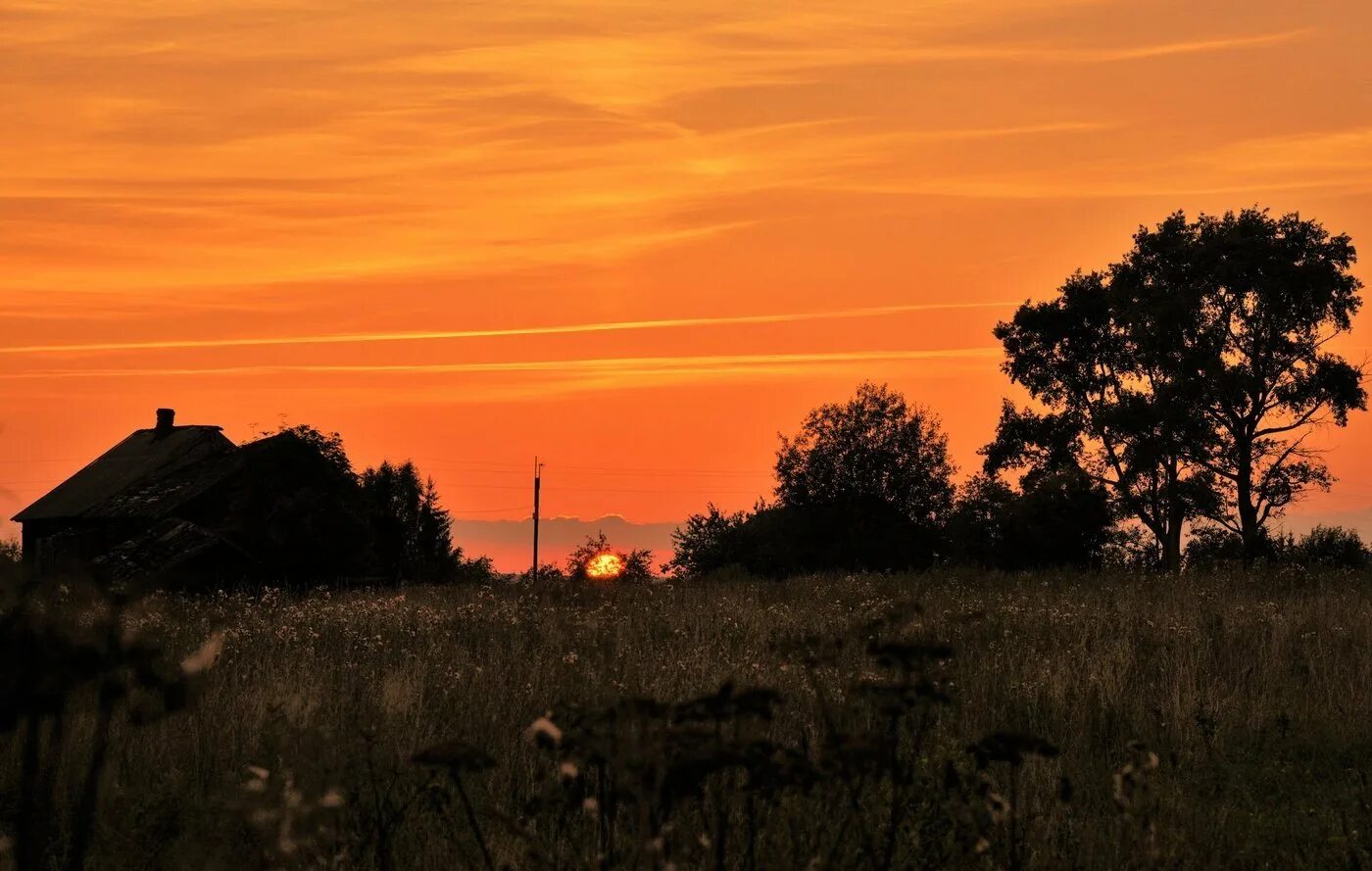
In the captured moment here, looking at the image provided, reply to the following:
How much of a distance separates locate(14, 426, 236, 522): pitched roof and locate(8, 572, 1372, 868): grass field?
120ft

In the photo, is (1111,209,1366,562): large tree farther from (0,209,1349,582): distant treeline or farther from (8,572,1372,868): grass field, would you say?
(8,572,1372,868): grass field

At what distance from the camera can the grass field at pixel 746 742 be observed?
168 inches

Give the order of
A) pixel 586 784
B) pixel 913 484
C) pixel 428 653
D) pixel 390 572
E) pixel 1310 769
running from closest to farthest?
pixel 586 784
pixel 1310 769
pixel 428 653
pixel 390 572
pixel 913 484

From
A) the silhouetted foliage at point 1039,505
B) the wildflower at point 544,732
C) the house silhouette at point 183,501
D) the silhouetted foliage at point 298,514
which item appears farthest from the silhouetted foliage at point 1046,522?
the wildflower at point 544,732

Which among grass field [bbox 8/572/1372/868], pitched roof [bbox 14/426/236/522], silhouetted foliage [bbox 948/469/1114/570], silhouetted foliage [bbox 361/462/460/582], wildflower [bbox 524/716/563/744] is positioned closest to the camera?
wildflower [bbox 524/716/563/744]

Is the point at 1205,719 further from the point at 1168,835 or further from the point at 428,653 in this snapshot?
the point at 428,653

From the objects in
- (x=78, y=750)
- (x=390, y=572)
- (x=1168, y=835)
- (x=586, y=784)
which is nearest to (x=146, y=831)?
(x=78, y=750)

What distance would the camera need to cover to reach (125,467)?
176 ft

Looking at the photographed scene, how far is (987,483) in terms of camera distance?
46000mm

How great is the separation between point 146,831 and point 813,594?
15.0 meters

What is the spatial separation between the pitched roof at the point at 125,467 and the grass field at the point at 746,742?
3672 centimetres

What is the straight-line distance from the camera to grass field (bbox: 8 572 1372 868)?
168 inches

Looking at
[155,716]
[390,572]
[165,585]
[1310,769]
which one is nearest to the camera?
[155,716]

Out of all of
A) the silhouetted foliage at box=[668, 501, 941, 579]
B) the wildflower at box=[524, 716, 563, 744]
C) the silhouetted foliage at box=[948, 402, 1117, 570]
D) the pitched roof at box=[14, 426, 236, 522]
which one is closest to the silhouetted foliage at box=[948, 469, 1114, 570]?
the silhouetted foliage at box=[948, 402, 1117, 570]
